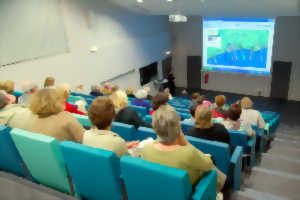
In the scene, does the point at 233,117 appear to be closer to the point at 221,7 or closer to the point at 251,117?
the point at 251,117

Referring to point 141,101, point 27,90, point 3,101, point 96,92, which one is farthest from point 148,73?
point 3,101

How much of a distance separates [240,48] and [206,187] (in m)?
9.09

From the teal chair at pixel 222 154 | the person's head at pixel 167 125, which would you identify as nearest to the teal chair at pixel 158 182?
the person's head at pixel 167 125

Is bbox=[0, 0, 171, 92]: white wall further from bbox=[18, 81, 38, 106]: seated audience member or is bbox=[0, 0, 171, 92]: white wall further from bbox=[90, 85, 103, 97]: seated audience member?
bbox=[18, 81, 38, 106]: seated audience member

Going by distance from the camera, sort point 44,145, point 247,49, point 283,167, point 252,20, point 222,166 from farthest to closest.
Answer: point 247,49 → point 252,20 → point 283,167 → point 222,166 → point 44,145

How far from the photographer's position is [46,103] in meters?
2.18

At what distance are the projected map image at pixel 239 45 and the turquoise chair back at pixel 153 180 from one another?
8883 millimetres

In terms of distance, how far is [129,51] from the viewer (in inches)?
368

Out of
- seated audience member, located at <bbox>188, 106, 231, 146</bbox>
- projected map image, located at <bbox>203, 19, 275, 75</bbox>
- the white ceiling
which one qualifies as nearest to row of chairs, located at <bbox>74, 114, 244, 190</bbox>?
seated audience member, located at <bbox>188, 106, 231, 146</bbox>

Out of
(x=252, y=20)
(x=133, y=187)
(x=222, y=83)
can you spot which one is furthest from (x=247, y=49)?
(x=133, y=187)

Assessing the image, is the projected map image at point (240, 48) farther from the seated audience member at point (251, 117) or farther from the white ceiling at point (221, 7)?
the seated audience member at point (251, 117)

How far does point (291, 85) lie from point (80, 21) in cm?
830

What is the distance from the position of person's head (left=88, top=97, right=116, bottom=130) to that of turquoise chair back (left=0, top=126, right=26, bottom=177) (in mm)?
832

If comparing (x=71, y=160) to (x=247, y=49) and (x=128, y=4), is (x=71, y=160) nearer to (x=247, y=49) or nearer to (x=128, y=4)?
(x=128, y=4)
